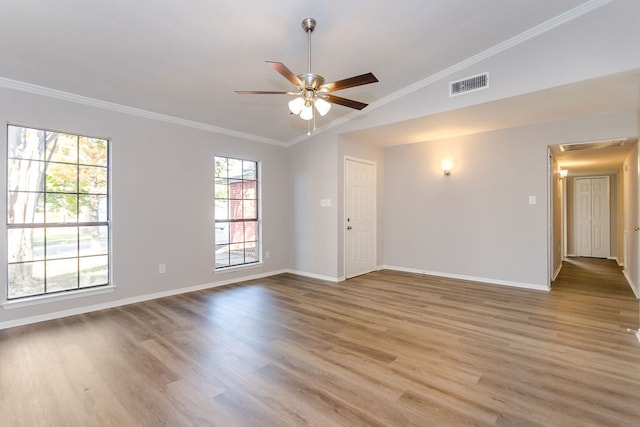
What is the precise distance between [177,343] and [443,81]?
4.47m

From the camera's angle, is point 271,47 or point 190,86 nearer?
point 271,47

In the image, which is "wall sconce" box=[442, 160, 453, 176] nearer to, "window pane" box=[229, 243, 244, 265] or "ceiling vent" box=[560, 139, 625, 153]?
"ceiling vent" box=[560, 139, 625, 153]

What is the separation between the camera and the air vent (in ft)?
12.7

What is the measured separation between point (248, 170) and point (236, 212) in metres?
0.83

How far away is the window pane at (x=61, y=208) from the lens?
369 cm

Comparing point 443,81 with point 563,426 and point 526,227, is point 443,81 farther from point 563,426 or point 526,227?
point 563,426

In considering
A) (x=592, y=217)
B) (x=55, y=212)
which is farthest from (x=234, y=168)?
(x=592, y=217)

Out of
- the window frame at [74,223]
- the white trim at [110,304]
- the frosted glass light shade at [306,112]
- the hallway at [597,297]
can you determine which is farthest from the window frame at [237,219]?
the hallway at [597,297]

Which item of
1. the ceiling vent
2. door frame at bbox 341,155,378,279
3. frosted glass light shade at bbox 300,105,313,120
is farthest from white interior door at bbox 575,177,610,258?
frosted glass light shade at bbox 300,105,313,120

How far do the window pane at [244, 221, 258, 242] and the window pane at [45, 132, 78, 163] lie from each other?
106 inches

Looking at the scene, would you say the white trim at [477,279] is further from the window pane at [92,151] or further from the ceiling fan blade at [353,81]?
the window pane at [92,151]

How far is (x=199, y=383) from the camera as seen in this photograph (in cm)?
229

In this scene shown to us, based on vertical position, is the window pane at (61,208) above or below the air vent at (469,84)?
below

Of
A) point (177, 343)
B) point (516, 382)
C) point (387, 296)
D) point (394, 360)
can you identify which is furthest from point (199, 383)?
point (387, 296)
